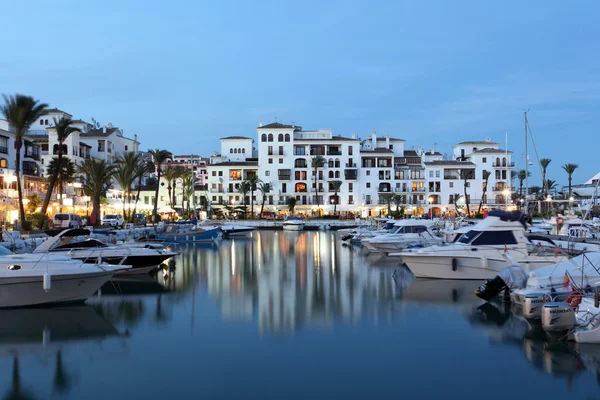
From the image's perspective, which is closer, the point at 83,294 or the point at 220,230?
the point at 83,294

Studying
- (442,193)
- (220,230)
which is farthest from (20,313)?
(442,193)

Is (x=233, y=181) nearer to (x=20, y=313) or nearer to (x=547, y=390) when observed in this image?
(x=20, y=313)

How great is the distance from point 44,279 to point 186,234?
3716cm

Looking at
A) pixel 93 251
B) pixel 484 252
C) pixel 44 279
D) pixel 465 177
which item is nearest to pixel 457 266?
pixel 484 252

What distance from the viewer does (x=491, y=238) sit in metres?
24.7

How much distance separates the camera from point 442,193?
100688 millimetres

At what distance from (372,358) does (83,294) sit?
37.1ft

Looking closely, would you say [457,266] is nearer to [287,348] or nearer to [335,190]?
[287,348]

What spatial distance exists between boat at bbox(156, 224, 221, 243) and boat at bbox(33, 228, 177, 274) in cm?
2547

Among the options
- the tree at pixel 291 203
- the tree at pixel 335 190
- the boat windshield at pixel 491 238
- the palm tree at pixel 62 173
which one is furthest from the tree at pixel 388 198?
the boat windshield at pixel 491 238

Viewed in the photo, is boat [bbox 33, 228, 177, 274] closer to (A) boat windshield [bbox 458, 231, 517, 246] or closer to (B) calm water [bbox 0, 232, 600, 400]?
(B) calm water [bbox 0, 232, 600, 400]

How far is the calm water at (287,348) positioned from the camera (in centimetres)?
1186

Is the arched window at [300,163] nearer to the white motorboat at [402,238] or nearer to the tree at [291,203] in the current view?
the tree at [291,203]

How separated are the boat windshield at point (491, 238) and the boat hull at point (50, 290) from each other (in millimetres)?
15202
